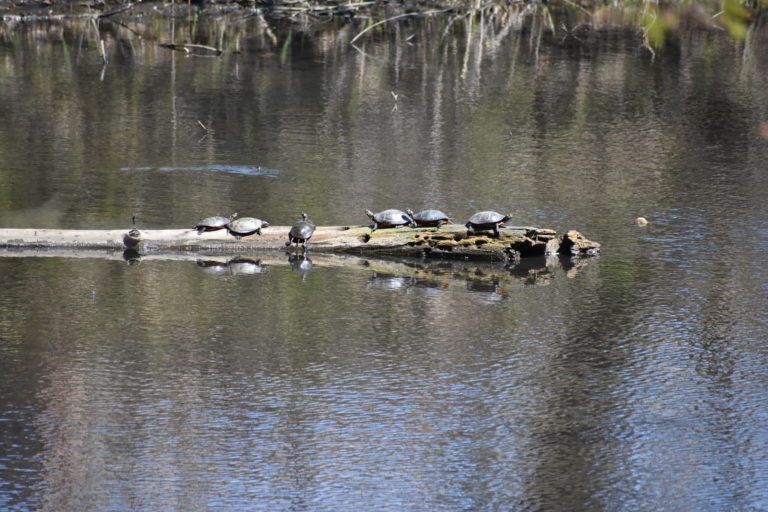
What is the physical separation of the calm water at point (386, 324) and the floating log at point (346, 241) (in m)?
0.23

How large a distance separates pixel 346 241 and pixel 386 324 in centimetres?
292

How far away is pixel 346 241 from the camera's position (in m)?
13.8

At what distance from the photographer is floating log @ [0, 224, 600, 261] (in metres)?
13.5

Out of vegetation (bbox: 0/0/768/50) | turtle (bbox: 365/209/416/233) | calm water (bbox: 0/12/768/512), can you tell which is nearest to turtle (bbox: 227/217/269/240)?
calm water (bbox: 0/12/768/512)

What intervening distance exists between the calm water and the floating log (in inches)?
8.9

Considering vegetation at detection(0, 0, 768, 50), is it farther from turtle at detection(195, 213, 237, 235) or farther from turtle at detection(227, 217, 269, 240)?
turtle at detection(227, 217, 269, 240)

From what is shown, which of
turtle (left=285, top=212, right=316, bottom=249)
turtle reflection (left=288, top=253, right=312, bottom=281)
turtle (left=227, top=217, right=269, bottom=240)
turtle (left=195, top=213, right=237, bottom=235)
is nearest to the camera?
turtle reflection (left=288, top=253, right=312, bottom=281)

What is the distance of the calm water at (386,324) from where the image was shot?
300 inches

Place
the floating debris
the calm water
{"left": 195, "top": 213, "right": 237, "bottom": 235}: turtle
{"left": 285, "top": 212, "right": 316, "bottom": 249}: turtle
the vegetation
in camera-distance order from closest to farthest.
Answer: the calm water
{"left": 285, "top": 212, "right": 316, "bottom": 249}: turtle
{"left": 195, "top": 213, "right": 237, "bottom": 235}: turtle
the floating debris
the vegetation

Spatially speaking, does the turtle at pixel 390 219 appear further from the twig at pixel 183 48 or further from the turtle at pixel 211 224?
the twig at pixel 183 48

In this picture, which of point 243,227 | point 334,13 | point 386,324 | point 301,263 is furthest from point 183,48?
point 386,324

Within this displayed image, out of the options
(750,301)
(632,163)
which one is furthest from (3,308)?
(632,163)

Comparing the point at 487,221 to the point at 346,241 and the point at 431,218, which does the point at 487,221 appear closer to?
the point at 431,218

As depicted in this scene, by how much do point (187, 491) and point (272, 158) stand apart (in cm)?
1262
